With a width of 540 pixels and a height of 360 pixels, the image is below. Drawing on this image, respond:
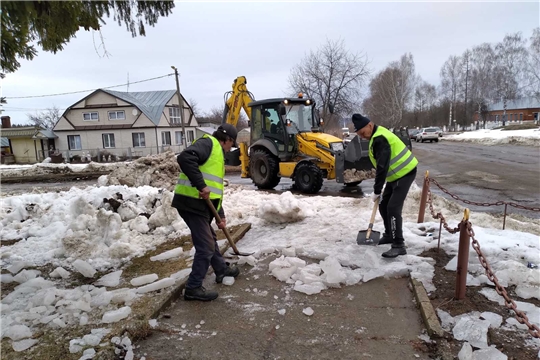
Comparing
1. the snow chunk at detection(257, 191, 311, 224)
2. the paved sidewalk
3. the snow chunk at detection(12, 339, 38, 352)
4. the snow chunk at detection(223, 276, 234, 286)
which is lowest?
the paved sidewalk

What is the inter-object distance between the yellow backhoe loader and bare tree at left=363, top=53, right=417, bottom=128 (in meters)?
37.2

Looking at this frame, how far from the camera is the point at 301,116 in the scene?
10.8 meters

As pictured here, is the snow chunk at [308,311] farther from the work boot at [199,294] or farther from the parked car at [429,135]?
the parked car at [429,135]

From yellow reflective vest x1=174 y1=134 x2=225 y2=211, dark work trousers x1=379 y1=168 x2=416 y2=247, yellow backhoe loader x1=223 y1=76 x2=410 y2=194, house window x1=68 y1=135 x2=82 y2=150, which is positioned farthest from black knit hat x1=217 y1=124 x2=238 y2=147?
house window x1=68 y1=135 x2=82 y2=150

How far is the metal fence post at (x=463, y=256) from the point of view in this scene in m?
3.42

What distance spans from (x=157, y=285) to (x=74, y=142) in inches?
1439

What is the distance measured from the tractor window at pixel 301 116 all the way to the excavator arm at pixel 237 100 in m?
1.66

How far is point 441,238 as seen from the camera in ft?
16.8

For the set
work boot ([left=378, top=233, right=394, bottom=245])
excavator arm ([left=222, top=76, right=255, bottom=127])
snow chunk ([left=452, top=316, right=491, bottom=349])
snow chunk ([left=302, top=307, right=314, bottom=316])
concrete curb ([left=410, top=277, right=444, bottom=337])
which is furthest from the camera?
excavator arm ([left=222, top=76, right=255, bottom=127])

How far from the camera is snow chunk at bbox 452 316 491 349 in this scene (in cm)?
292

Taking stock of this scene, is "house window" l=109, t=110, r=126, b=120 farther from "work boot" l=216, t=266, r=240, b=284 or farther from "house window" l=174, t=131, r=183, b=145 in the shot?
"work boot" l=216, t=266, r=240, b=284

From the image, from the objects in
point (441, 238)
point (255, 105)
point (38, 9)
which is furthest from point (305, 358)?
point (255, 105)

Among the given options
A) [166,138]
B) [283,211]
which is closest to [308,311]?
[283,211]

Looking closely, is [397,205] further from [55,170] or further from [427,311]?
[55,170]
